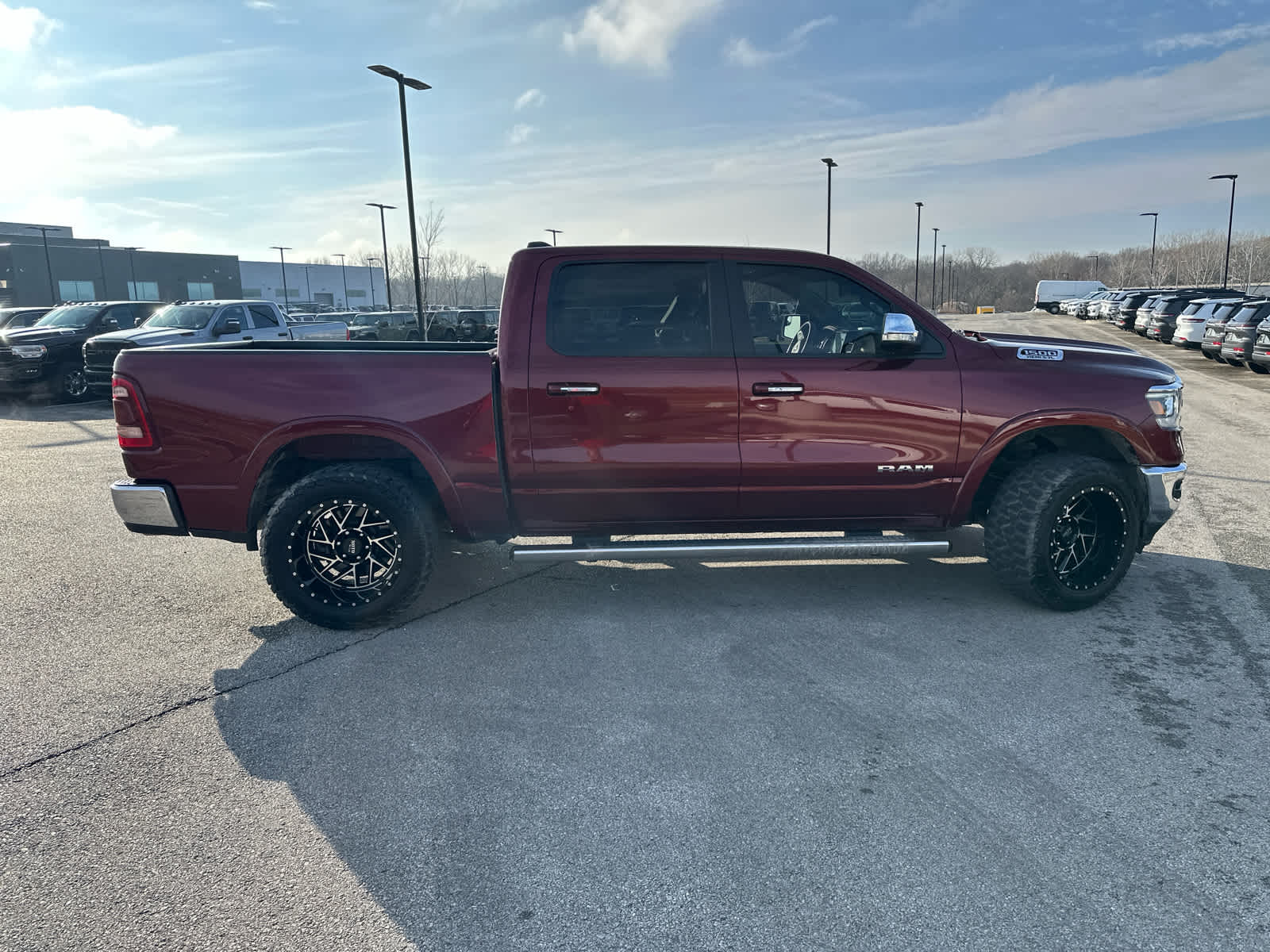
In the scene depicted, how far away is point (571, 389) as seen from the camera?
4656 mm

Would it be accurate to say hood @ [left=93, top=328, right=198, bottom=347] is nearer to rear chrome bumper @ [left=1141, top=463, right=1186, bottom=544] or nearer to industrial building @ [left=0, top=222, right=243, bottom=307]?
rear chrome bumper @ [left=1141, top=463, right=1186, bottom=544]

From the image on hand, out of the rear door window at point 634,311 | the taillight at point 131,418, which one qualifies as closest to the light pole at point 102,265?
the taillight at point 131,418

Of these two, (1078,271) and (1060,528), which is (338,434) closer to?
(1060,528)

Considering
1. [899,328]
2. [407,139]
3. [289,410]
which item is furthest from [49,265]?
[899,328]

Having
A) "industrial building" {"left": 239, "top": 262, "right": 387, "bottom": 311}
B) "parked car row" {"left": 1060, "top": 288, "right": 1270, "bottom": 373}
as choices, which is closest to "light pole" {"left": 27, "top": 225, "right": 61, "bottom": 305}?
"industrial building" {"left": 239, "top": 262, "right": 387, "bottom": 311}

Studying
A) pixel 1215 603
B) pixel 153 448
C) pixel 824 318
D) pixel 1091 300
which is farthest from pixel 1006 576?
pixel 1091 300

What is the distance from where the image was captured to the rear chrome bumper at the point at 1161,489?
5012 millimetres

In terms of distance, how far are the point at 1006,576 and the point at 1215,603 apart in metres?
1.30

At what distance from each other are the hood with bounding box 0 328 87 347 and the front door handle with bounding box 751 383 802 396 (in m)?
16.4

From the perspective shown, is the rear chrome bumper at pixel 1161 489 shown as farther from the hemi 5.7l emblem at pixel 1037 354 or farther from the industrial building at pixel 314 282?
the industrial building at pixel 314 282

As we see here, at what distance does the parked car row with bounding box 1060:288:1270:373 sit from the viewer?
19953mm

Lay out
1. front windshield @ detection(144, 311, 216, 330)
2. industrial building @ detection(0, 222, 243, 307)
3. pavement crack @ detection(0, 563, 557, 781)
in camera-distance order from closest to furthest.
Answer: pavement crack @ detection(0, 563, 557, 781) < front windshield @ detection(144, 311, 216, 330) < industrial building @ detection(0, 222, 243, 307)

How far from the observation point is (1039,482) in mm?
4891

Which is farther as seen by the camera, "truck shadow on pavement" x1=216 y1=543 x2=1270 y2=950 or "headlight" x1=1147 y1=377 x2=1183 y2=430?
"headlight" x1=1147 y1=377 x2=1183 y2=430
